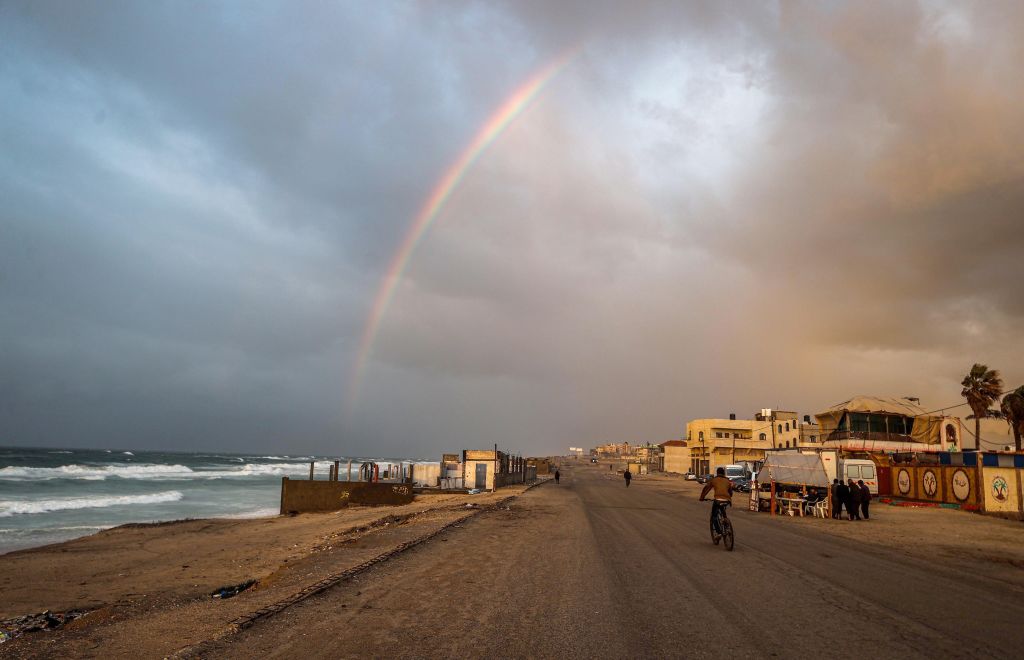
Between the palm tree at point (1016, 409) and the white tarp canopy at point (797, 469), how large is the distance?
36018mm

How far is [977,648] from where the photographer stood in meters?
6.99

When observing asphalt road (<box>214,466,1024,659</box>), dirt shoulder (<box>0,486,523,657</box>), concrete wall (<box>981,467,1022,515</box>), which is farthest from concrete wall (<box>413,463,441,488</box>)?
asphalt road (<box>214,466,1024,659</box>)

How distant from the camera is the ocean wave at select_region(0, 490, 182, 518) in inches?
1662

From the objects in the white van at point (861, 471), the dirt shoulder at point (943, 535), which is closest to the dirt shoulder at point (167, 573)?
the dirt shoulder at point (943, 535)

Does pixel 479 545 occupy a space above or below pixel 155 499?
above

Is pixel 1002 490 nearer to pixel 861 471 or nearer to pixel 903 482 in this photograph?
pixel 903 482

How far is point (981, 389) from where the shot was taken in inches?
2227

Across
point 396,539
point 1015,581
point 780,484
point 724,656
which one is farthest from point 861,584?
point 780,484

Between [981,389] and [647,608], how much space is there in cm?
6315

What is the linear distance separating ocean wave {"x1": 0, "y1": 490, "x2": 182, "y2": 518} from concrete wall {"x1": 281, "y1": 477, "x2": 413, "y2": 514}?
15.0m

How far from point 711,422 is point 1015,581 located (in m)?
→ 91.8

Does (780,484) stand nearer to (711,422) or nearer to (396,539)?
(396,539)

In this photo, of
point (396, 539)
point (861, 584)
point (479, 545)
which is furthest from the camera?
point (396, 539)

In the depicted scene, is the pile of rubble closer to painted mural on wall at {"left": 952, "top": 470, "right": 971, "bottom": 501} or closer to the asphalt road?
the asphalt road
